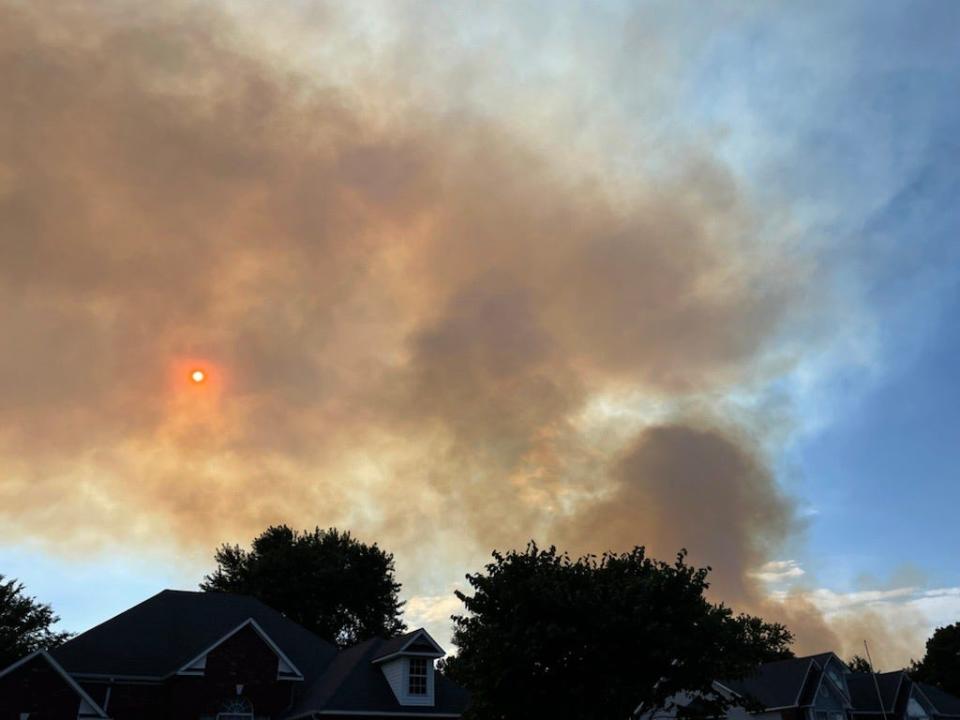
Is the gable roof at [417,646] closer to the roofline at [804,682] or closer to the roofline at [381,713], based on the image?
the roofline at [381,713]

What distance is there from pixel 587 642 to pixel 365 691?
50.6 feet

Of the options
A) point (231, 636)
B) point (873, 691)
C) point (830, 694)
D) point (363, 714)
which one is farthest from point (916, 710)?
point (231, 636)

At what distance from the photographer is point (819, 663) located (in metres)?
64.2

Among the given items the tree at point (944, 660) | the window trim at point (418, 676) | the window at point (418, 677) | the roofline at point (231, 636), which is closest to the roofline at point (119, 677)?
the roofline at point (231, 636)

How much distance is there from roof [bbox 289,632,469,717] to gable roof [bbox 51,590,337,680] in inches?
103

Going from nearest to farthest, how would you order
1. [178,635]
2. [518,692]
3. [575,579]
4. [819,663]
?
[518,692], [575,579], [178,635], [819,663]

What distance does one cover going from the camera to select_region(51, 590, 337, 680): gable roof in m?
39.7

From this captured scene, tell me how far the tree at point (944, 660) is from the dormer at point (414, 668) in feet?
285

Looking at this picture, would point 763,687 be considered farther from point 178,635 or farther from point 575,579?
point 178,635

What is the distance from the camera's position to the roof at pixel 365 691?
128ft

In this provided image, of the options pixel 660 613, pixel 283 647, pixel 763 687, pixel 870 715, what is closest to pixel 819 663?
pixel 763 687

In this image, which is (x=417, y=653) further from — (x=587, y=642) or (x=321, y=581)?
(x=321, y=581)

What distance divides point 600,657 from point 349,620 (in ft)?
163

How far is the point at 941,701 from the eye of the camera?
242 feet
